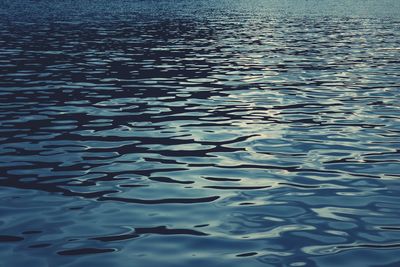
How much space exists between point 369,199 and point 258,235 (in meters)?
3.14

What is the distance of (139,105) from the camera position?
2250 cm

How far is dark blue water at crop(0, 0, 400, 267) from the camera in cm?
943

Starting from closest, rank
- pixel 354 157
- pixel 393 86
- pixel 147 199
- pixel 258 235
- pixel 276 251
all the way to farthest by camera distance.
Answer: pixel 276 251
pixel 258 235
pixel 147 199
pixel 354 157
pixel 393 86

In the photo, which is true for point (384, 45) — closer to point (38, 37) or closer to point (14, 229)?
point (38, 37)

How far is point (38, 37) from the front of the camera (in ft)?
163

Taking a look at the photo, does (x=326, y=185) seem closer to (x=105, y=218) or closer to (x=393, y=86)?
(x=105, y=218)

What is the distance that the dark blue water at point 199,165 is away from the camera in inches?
371

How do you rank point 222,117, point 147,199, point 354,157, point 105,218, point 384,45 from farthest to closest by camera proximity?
1. point 384,45
2. point 222,117
3. point 354,157
4. point 147,199
5. point 105,218

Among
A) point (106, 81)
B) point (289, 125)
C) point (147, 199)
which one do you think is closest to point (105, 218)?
point (147, 199)

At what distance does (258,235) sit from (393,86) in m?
19.4

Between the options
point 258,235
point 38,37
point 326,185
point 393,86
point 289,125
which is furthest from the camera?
point 38,37

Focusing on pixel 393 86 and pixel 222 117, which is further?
pixel 393 86

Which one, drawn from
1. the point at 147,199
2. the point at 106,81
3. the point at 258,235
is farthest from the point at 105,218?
the point at 106,81

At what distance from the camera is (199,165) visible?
14.2 m
